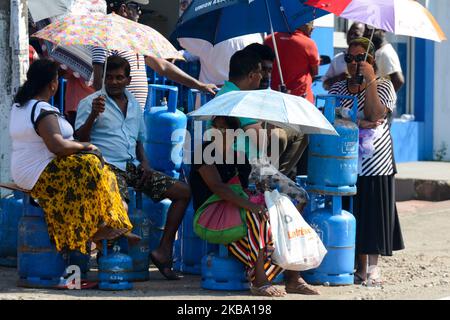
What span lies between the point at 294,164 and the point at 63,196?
1.72m

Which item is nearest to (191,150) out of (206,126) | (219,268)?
(206,126)

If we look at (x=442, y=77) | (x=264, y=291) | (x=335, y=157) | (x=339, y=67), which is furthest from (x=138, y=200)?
(x=442, y=77)

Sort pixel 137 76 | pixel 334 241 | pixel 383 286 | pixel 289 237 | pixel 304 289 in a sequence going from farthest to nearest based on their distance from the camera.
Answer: pixel 137 76
pixel 383 286
pixel 334 241
pixel 304 289
pixel 289 237

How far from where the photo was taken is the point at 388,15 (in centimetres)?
737

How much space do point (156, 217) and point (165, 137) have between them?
605 mm

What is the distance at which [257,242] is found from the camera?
7020 millimetres

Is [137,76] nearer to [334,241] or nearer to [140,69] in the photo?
[140,69]

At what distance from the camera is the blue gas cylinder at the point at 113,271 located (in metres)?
7.14

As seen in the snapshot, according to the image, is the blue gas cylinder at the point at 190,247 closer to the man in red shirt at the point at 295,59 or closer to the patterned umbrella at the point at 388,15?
the man in red shirt at the point at 295,59

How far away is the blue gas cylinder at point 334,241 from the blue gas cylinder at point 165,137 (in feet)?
3.59

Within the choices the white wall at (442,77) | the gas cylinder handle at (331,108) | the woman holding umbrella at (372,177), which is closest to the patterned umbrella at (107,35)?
the gas cylinder handle at (331,108)

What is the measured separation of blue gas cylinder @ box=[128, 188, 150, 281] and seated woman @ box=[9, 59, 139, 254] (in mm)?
432
